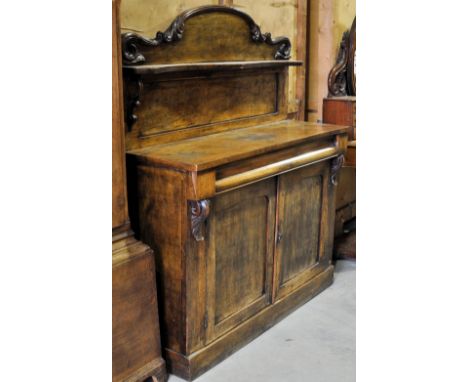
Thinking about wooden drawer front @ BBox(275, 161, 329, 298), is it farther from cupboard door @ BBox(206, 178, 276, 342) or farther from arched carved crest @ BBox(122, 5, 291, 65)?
arched carved crest @ BBox(122, 5, 291, 65)

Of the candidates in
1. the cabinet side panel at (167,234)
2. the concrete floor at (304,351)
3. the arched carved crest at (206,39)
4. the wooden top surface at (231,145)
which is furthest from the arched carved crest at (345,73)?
the cabinet side panel at (167,234)

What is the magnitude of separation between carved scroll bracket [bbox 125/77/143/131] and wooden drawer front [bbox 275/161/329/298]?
0.83 meters

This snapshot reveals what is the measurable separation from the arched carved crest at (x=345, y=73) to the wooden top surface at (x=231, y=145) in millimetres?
947

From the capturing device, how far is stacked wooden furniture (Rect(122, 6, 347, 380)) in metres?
2.52

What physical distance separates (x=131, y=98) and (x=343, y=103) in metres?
1.98

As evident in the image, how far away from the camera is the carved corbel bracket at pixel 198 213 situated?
2.41 metres

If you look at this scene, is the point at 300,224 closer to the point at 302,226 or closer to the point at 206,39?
the point at 302,226

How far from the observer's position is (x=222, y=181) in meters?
2.53

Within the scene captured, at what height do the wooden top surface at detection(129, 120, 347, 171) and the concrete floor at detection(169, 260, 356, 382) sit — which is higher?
the wooden top surface at detection(129, 120, 347, 171)

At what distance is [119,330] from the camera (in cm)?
235

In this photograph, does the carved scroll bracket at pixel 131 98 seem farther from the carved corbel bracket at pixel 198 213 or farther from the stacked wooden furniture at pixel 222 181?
the carved corbel bracket at pixel 198 213

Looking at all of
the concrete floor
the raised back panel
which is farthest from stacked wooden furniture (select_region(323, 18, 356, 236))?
the concrete floor

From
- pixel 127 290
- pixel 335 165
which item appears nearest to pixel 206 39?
pixel 335 165
